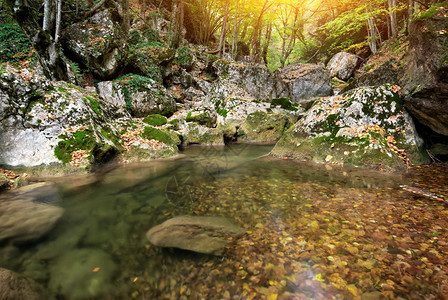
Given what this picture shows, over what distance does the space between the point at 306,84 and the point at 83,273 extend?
1730 cm

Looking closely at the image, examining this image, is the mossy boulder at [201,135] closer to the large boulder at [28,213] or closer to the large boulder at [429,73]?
the large boulder at [28,213]

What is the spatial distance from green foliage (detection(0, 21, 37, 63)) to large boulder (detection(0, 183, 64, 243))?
644 cm

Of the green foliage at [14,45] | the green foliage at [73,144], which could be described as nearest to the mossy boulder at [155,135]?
the green foliage at [73,144]

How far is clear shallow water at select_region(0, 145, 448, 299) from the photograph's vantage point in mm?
1793

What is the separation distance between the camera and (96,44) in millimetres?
10648

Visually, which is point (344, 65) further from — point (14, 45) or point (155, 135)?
point (14, 45)

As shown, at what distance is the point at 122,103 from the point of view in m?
10.8

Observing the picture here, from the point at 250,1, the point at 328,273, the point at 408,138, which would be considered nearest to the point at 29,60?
the point at 328,273

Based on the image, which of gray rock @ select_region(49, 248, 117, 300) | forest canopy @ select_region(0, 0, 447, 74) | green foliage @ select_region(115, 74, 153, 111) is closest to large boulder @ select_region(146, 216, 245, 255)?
gray rock @ select_region(49, 248, 117, 300)

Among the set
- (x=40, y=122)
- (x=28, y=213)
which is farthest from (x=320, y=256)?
(x=40, y=122)

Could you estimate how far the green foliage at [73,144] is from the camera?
5.08 metres

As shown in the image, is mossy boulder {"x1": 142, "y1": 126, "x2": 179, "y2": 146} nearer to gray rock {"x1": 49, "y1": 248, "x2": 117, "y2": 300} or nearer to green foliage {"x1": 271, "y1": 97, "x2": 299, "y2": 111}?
gray rock {"x1": 49, "y1": 248, "x2": 117, "y2": 300}

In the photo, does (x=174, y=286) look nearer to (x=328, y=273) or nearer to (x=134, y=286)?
(x=134, y=286)

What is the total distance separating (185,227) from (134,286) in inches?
36.8
